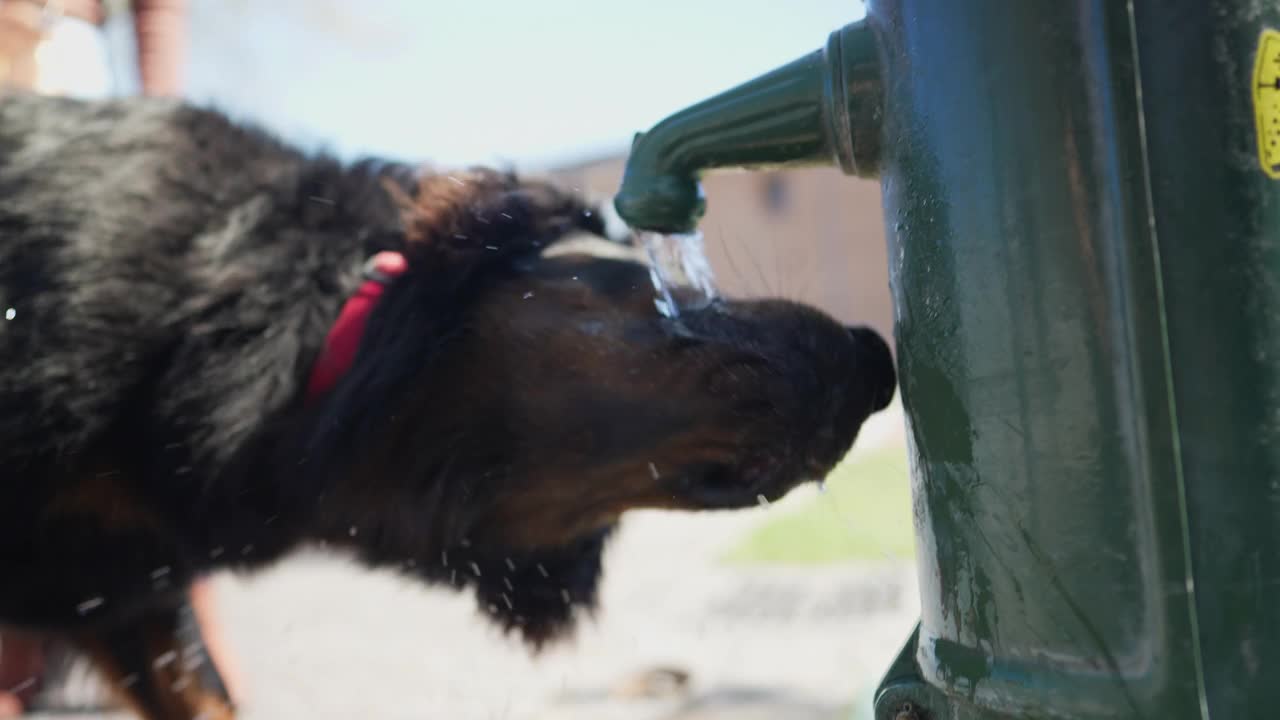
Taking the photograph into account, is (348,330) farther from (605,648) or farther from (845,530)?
(845,530)

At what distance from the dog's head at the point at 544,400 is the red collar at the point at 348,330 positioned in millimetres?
50

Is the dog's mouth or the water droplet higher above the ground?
the dog's mouth

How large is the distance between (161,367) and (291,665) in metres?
2.91

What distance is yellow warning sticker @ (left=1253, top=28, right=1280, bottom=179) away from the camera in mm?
783

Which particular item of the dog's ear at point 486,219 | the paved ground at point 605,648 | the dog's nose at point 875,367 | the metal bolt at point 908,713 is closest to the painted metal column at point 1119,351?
the metal bolt at point 908,713

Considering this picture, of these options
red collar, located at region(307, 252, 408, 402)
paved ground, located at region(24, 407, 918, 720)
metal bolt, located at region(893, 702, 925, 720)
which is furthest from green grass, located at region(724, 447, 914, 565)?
metal bolt, located at region(893, 702, 925, 720)

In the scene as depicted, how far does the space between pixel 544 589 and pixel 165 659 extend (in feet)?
4.31

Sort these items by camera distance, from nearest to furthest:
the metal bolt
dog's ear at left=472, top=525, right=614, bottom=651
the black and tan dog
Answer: the metal bolt
the black and tan dog
dog's ear at left=472, top=525, right=614, bottom=651

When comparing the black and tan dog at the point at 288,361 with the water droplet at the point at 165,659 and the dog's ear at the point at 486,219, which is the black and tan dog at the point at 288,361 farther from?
the water droplet at the point at 165,659

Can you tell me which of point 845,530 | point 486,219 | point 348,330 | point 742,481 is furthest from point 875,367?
point 845,530

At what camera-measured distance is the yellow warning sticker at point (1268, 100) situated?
783 millimetres

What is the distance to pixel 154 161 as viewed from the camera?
2.41 meters

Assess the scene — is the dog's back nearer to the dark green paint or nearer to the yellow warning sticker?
the dark green paint

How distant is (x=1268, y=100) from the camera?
31.1 inches
